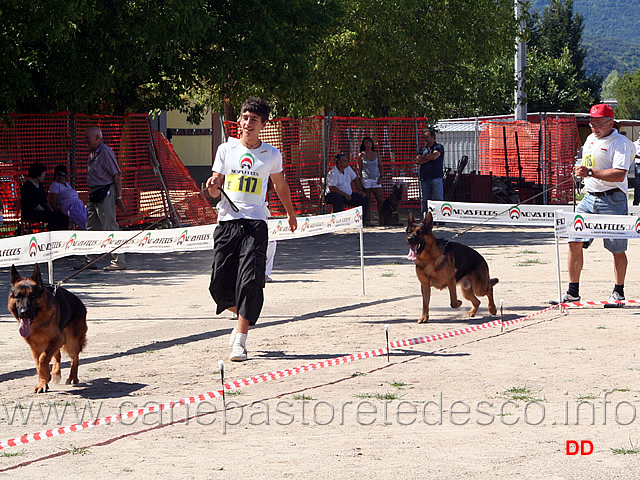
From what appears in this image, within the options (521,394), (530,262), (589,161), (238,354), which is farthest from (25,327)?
(530,262)

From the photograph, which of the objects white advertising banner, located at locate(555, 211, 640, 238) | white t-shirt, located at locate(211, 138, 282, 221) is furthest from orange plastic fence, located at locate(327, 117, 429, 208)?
white t-shirt, located at locate(211, 138, 282, 221)

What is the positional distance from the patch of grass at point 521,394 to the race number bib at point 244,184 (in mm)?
2585

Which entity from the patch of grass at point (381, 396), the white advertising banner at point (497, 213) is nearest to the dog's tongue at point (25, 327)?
the patch of grass at point (381, 396)

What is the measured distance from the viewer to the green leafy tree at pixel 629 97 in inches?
5659

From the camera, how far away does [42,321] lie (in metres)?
6.87

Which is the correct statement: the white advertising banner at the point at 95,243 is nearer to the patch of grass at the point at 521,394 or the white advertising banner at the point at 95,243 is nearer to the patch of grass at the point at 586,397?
the patch of grass at the point at 521,394

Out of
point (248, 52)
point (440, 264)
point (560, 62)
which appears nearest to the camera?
point (440, 264)

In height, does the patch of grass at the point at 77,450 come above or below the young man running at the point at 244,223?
below

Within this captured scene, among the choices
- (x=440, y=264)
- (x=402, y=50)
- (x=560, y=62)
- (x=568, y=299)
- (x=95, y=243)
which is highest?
(x=560, y=62)

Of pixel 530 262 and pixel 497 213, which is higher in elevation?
pixel 497 213

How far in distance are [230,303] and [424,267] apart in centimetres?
237

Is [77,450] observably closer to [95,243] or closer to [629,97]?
[95,243]

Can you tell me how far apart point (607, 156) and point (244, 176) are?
13.9 ft

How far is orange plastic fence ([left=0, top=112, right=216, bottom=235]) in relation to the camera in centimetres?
1705
